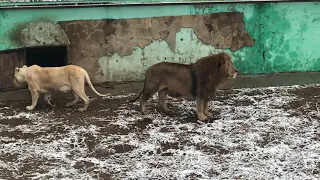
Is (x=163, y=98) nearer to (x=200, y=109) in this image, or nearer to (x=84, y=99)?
(x=200, y=109)

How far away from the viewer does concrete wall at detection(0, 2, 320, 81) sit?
9141 mm

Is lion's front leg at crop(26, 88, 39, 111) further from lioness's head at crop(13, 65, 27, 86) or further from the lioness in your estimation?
lioness's head at crop(13, 65, 27, 86)

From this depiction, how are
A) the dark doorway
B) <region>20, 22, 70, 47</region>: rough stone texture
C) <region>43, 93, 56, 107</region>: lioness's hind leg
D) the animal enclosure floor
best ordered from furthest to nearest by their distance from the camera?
the dark doorway
<region>20, 22, 70, 47</region>: rough stone texture
<region>43, 93, 56, 107</region>: lioness's hind leg
the animal enclosure floor

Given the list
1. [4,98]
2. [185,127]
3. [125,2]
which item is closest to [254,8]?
[125,2]

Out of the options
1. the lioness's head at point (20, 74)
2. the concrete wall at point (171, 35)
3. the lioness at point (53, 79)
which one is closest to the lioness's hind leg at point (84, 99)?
the lioness at point (53, 79)

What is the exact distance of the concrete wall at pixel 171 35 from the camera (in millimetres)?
9141

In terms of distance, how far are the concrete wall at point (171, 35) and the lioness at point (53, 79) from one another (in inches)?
31.8

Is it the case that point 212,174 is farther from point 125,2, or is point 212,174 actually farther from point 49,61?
point 49,61

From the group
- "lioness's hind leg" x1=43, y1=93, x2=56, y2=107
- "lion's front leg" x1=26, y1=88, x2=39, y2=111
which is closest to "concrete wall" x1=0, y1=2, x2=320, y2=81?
"lioness's hind leg" x1=43, y1=93, x2=56, y2=107

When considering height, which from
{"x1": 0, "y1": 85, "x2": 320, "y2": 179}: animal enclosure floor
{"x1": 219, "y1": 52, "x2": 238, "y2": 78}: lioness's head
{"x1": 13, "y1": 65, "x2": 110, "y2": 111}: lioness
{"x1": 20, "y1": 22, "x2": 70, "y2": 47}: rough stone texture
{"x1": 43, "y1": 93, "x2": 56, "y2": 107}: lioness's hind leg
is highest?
{"x1": 20, "y1": 22, "x2": 70, "y2": 47}: rough stone texture

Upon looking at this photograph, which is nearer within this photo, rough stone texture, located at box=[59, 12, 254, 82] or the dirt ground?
the dirt ground

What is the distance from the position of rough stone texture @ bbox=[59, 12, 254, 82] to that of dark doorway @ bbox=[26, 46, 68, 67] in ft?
1.46

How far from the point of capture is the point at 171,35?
32.2 ft

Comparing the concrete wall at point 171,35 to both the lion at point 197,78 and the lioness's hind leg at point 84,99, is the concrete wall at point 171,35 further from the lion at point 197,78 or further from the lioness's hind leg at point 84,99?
the lion at point 197,78
